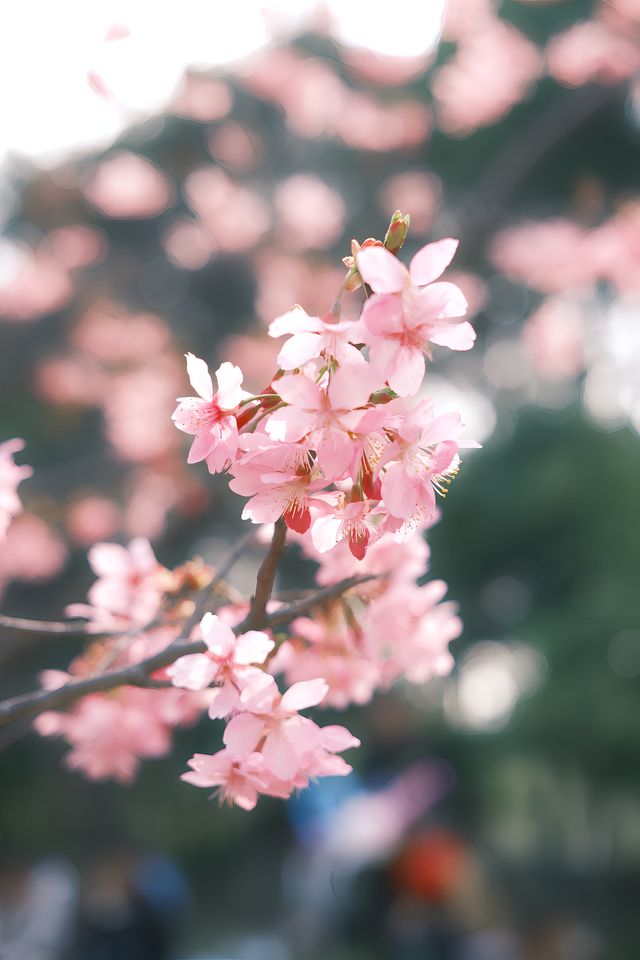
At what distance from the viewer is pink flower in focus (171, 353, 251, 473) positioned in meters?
0.77

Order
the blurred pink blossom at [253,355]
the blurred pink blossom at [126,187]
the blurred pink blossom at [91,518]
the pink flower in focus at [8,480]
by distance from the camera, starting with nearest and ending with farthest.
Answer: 1. the pink flower in focus at [8,480]
2. the blurred pink blossom at [91,518]
3. the blurred pink blossom at [253,355]
4. the blurred pink blossom at [126,187]

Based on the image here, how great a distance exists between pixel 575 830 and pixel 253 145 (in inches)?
221

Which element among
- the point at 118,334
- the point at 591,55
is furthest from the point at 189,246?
the point at 591,55

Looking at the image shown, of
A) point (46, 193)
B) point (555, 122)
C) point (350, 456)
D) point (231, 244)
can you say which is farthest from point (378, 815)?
point (350, 456)

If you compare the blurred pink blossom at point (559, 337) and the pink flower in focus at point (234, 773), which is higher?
the blurred pink blossom at point (559, 337)

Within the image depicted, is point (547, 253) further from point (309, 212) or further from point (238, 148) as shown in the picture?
point (238, 148)

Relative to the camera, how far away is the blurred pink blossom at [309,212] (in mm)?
5133

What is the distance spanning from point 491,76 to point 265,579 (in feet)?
16.7

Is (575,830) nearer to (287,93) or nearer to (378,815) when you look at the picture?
(378,815)

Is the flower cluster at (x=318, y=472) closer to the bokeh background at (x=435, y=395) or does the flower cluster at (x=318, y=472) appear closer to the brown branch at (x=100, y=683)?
the brown branch at (x=100, y=683)

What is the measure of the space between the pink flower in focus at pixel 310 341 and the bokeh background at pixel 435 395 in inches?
131

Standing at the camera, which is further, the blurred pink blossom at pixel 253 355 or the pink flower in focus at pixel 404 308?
the blurred pink blossom at pixel 253 355

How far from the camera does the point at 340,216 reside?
5355 millimetres

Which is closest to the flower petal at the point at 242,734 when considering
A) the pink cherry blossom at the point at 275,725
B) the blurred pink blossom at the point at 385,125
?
the pink cherry blossom at the point at 275,725
